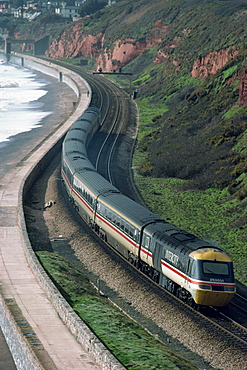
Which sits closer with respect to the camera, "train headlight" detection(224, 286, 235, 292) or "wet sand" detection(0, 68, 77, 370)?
"wet sand" detection(0, 68, 77, 370)

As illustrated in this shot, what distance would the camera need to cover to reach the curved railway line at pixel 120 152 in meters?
23.4

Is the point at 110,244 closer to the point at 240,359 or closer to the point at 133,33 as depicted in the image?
the point at 240,359

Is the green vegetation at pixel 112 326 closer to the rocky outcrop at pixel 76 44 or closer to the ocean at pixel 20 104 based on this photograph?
the ocean at pixel 20 104

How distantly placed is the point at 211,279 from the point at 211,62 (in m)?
65.8

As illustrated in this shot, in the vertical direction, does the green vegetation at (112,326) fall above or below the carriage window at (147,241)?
below

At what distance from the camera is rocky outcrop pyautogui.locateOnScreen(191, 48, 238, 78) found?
79688 millimetres

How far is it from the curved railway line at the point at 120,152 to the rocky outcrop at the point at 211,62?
42.1 feet

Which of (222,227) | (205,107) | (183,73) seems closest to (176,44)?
(183,73)

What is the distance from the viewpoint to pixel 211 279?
2375 cm

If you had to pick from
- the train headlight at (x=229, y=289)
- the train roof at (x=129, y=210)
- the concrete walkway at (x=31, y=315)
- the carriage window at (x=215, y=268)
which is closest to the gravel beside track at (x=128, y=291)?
the train headlight at (x=229, y=289)

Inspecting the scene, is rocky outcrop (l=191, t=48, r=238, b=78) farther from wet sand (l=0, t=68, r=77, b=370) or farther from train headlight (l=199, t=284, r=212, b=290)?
train headlight (l=199, t=284, r=212, b=290)

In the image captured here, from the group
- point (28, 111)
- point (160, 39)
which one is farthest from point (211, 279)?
point (160, 39)

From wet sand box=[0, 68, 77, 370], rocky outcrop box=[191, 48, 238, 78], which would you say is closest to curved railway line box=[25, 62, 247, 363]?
wet sand box=[0, 68, 77, 370]

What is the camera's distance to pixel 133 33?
472 feet
